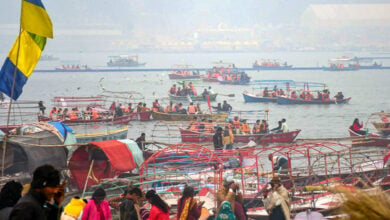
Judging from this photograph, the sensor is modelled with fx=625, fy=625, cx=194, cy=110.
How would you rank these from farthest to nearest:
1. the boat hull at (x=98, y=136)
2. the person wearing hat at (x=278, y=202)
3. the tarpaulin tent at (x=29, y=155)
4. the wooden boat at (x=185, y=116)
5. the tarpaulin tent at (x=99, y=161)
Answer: the wooden boat at (x=185, y=116) → the boat hull at (x=98, y=136) → the tarpaulin tent at (x=29, y=155) → the tarpaulin tent at (x=99, y=161) → the person wearing hat at (x=278, y=202)

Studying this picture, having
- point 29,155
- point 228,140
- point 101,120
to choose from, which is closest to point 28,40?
point 29,155

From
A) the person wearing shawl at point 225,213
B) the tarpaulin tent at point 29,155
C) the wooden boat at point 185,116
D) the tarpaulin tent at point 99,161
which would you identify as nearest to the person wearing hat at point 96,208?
the person wearing shawl at point 225,213

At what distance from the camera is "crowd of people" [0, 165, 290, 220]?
3.43 metres

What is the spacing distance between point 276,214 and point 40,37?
13.4ft

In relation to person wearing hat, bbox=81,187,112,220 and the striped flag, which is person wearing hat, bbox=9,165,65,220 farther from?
the striped flag

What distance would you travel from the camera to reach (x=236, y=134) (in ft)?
68.7

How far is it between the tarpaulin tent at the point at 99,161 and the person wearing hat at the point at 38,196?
240 inches

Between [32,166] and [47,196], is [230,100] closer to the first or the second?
[32,166]

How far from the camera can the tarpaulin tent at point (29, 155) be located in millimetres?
10094

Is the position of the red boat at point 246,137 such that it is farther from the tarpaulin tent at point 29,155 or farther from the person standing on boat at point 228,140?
the tarpaulin tent at point 29,155

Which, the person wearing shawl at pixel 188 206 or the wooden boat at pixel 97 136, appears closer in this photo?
the person wearing shawl at pixel 188 206

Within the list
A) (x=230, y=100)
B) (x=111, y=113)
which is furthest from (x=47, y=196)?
(x=230, y=100)

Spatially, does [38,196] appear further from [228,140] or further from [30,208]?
[228,140]

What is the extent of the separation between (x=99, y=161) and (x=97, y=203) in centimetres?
490
